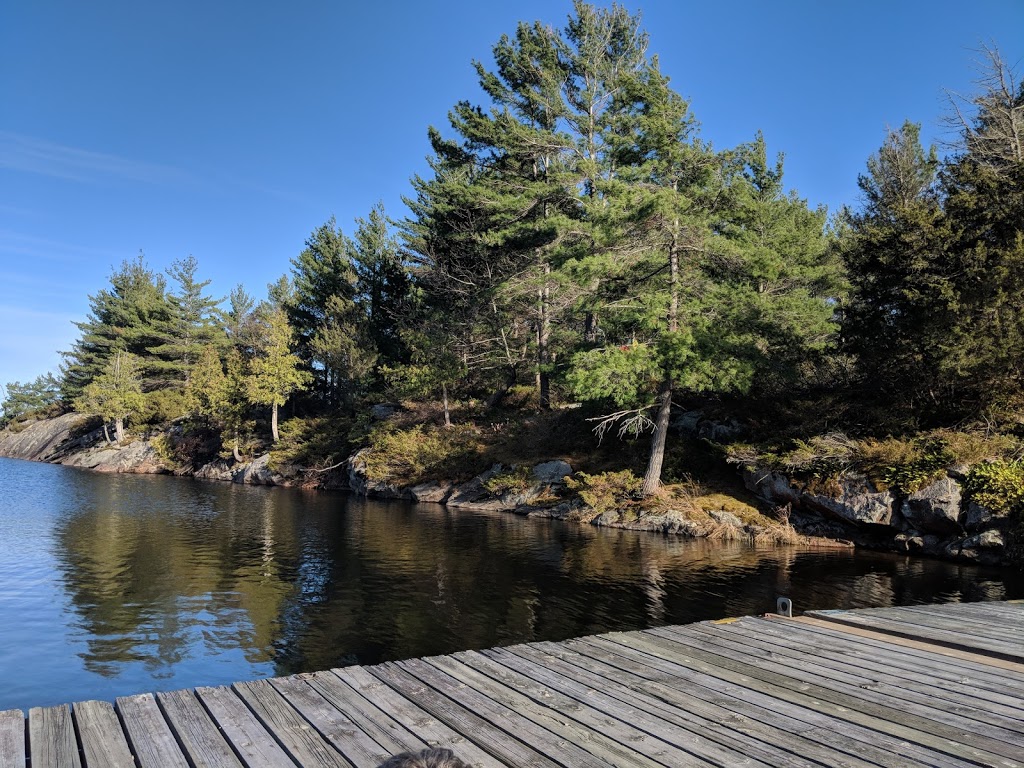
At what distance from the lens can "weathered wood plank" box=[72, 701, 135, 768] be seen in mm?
3799

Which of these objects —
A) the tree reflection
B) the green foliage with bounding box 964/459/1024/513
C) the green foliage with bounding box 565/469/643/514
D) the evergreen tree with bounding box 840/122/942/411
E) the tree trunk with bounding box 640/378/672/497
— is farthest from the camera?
the green foliage with bounding box 565/469/643/514

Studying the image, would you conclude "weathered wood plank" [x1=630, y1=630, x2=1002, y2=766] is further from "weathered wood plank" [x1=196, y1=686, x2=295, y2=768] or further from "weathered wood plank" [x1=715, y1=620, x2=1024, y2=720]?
"weathered wood plank" [x1=196, y1=686, x2=295, y2=768]

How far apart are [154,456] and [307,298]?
1919 cm

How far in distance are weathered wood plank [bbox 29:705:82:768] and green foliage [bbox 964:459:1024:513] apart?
65.5 feet

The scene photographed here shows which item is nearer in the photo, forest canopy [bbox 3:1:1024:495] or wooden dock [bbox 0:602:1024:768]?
wooden dock [bbox 0:602:1024:768]

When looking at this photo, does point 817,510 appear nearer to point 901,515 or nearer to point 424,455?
point 901,515

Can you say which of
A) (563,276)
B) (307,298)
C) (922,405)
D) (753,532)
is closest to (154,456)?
(307,298)

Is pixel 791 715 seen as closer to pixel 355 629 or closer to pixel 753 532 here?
pixel 355 629

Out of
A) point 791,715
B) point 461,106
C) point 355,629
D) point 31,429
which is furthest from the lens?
point 31,429

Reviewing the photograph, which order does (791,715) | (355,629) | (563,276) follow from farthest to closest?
(563,276) → (355,629) → (791,715)

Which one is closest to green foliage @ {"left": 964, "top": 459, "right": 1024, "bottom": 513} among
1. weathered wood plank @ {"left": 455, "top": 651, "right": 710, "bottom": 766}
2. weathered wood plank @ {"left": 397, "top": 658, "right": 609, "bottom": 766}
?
weathered wood plank @ {"left": 455, "top": 651, "right": 710, "bottom": 766}

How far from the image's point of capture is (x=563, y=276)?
24047 millimetres

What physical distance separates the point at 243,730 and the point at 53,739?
1156 mm

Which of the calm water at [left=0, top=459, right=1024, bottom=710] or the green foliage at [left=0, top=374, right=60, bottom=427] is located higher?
the green foliage at [left=0, top=374, right=60, bottom=427]
